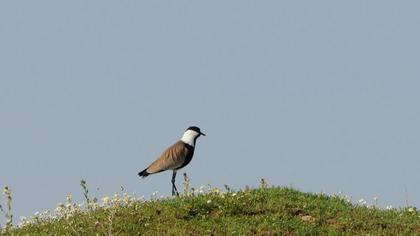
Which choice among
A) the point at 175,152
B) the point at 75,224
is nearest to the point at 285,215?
the point at 75,224

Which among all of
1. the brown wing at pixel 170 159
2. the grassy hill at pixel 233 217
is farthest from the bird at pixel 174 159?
the grassy hill at pixel 233 217

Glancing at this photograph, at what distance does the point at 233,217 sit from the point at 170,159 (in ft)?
21.0

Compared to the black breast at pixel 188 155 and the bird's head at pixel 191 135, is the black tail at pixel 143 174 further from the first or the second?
the bird's head at pixel 191 135

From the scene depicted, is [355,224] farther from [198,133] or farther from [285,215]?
[198,133]

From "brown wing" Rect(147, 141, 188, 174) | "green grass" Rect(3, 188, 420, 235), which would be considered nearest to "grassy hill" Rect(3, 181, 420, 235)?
"green grass" Rect(3, 188, 420, 235)

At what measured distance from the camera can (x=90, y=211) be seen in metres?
18.8

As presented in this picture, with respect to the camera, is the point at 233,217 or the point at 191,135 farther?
the point at 191,135

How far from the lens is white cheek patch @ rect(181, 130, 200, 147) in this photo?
2386cm

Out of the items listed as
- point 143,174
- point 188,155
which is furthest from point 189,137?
point 143,174

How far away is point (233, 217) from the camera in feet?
55.6

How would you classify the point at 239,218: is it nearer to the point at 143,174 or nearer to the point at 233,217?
the point at 233,217

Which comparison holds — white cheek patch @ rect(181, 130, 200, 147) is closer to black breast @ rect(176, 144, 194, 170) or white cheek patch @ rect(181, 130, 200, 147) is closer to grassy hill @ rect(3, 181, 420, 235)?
black breast @ rect(176, 144, 194, 170)

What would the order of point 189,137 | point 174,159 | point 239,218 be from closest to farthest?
point 239,218
point 174,159
point 189,137

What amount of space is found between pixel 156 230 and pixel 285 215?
2.87m
